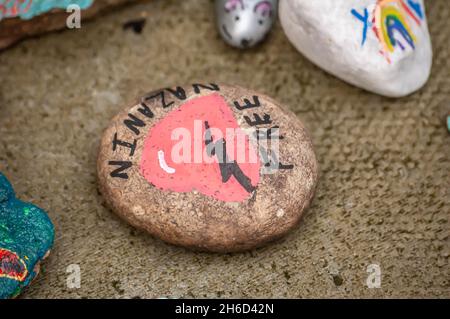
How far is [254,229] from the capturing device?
1521 mm

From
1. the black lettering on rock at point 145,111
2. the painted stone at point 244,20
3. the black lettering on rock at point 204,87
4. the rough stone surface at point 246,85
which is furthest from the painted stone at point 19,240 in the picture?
the painted stone at point 244,20

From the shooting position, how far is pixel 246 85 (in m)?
1.96

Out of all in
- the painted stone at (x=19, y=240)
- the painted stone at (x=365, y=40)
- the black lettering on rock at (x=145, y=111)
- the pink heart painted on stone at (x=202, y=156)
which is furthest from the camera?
the painted stone at (x=365, y=40)

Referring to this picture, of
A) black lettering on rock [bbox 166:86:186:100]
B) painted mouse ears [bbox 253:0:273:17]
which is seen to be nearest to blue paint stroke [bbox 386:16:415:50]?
painted mouse ears [bbox 253:0:273:17]

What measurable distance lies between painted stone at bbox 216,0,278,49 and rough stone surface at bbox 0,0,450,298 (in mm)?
77

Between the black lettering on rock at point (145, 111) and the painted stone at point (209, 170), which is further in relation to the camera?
the black lettering on rock at point (145, 111)

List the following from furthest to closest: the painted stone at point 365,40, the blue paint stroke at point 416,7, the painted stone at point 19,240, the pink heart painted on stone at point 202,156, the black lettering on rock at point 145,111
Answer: the blue paint stroke at point 416,7, the painted stone at point 365,40, the black lettering on rock at point 145,111, the pink heart painted on stone at point 202,156, the painted stone at point 19,240

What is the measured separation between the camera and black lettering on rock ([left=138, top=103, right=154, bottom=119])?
1.64 metres

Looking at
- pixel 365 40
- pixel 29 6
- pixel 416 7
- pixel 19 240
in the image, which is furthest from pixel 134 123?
pixel 416 7

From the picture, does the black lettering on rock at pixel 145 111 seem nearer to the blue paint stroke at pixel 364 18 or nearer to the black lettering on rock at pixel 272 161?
the black lettering on rock at pixel 272 161

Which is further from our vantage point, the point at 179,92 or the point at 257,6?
the point at 257,6

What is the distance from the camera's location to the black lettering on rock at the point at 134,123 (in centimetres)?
162

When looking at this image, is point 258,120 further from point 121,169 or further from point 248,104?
point 121,169

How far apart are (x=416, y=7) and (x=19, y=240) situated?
1.23 meters
